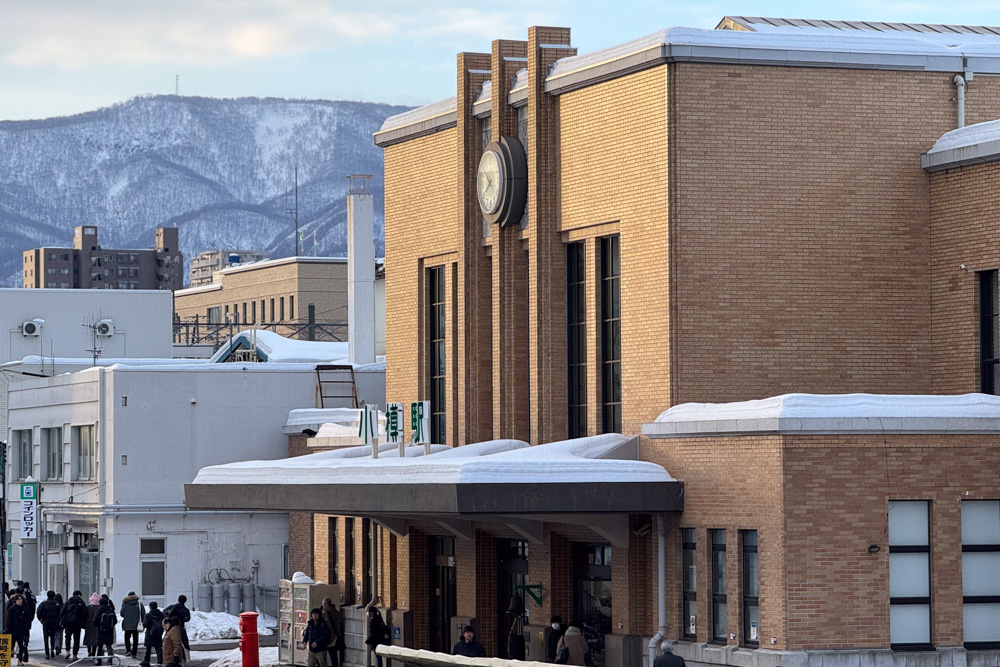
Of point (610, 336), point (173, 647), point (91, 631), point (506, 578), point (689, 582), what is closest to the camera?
point (689, 582)

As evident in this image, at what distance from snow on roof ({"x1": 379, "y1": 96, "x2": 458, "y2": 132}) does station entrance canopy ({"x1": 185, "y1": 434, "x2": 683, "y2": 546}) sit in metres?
7.66

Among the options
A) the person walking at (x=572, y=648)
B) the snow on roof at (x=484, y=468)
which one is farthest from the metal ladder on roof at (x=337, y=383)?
the person walking at (x=572, y=648)

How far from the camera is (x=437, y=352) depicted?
4006cm

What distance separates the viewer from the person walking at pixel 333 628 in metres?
38.7

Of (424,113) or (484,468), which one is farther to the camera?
(424,113)

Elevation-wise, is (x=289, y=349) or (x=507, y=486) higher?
(x=289, y=349)

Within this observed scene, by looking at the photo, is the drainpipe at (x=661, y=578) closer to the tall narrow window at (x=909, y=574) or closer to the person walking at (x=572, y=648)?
the person walking at (x=572, y=648)

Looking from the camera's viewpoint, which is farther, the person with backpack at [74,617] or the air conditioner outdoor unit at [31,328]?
the air conditioner outdoor unit at [31,328]

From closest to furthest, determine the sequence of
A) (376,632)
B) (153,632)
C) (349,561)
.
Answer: (376,632)
(153,632)
(349,561)

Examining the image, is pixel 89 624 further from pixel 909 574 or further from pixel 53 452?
pixel 909 574

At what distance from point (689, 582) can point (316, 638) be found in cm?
1047

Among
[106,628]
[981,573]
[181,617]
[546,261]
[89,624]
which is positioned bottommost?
[89,624]

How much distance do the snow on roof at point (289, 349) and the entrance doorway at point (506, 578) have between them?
31.9m

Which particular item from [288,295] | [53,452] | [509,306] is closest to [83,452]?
[53,452]
